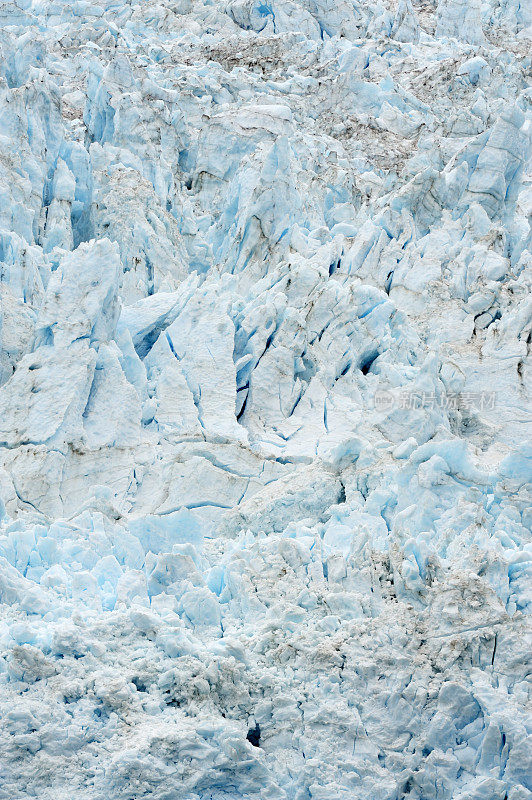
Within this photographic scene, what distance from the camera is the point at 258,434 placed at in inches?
373

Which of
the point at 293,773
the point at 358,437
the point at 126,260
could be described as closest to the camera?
the point at 293,773

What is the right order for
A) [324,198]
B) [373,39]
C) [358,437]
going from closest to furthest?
[358,437] → [324,198] → [373,39]

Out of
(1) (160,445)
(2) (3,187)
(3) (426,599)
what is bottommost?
(1) (160,445)

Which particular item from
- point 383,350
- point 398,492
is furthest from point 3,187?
point 398,492

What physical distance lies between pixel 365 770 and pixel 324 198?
34.9 ft

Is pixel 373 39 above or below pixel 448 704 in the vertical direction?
above

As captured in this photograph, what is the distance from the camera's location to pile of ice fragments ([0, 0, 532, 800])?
18.6 feet

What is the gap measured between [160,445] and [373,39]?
15.4 meters

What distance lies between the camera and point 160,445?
9031mm

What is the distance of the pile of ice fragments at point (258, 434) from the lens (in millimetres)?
5664

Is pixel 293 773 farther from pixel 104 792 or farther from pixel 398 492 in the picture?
pixel 398 492

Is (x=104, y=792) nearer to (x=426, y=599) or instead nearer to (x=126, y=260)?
(x=426, y=599)

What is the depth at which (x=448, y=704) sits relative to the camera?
5.88 metres

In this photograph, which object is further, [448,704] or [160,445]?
[160,445]
